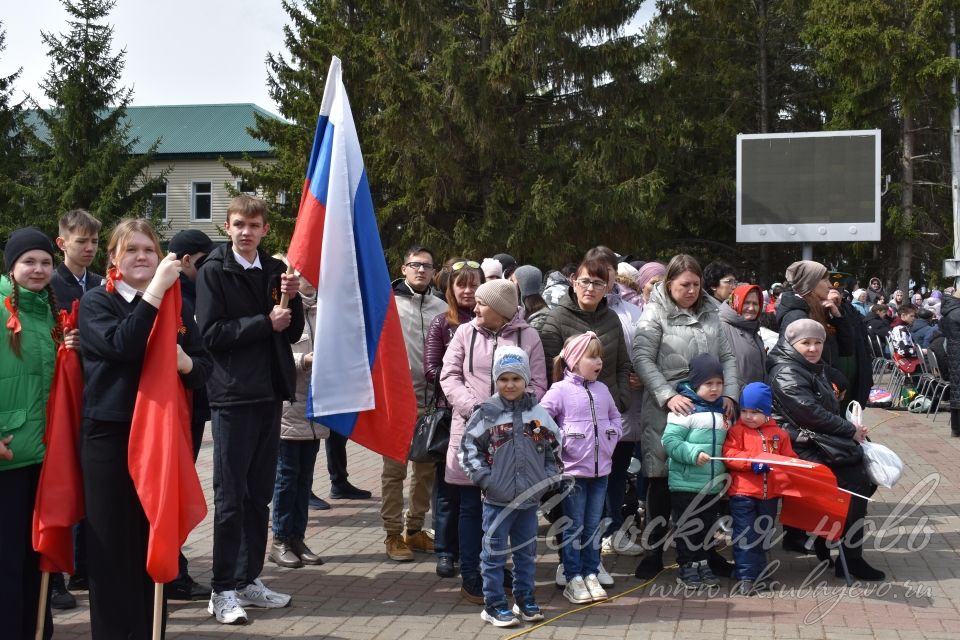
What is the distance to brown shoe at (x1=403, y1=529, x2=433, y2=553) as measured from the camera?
21.8ft

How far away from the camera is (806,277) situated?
7.00 m

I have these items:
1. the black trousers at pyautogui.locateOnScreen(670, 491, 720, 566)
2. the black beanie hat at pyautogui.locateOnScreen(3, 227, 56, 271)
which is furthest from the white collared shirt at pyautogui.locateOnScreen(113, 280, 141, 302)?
the black trousers at pyautogui.locateOnScreen(670, 491, 720, 566)

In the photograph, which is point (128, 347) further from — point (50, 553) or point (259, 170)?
point (259, 170)

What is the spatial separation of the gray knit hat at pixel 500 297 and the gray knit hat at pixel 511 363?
A: 0.37 m

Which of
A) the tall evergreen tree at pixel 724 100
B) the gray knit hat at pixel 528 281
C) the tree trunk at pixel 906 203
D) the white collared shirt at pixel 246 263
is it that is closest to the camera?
the white collared shirt at pixel 246 263

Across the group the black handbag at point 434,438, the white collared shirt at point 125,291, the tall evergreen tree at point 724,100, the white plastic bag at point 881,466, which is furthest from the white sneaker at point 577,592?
the tall evergreen tree at point 724,100

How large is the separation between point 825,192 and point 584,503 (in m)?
17.4

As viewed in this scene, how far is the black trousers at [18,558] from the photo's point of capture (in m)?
4.27

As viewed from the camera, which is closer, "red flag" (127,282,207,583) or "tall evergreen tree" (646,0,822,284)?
"red flag" (127,282,207,583)

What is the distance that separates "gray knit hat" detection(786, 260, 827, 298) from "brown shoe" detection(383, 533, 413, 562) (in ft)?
10.8

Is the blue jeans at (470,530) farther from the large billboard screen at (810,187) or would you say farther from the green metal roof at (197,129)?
the green metal roof at (197,129)

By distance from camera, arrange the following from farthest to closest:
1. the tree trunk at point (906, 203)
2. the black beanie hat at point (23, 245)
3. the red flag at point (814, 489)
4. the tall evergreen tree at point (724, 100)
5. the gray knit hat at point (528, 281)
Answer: the tall evergreen tree at point (724, 100), the tree trunk at point (906, 203), the gray knit hat at point (528, 281), the red flag at point (814, 489), the black beanie hat at point (23, 245)

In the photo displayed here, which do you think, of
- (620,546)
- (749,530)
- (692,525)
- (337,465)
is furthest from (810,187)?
(692,525)

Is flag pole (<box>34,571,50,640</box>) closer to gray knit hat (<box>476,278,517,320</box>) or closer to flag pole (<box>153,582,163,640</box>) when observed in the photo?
flag pole (<box>153,582,163,640</box>)
